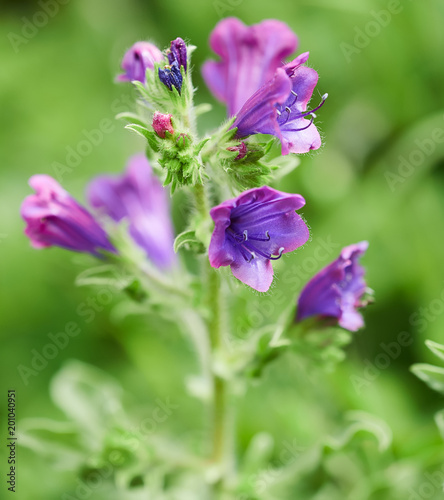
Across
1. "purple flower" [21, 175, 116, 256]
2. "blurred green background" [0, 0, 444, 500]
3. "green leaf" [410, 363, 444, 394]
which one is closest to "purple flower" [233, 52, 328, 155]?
"purple flower" [21, 175, 116, 256]

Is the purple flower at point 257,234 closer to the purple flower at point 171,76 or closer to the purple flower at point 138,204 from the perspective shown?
the purple flower at point 171,76

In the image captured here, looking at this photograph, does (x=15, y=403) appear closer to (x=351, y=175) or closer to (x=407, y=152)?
(x=351, y=175)

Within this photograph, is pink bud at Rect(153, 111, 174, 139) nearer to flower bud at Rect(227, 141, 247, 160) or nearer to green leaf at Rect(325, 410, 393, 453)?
flower bud at Rect(227, 141, 247, 160)

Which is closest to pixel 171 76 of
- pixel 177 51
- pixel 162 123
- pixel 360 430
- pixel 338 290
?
pixel 177 51

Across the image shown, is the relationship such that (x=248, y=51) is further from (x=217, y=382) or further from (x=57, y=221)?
(x=217, y=382)

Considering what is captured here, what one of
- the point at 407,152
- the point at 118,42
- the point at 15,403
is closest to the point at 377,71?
the point at 407,152

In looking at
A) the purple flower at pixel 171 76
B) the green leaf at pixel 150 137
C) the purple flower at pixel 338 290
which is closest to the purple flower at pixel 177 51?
the purple flower at pixel 171 76
